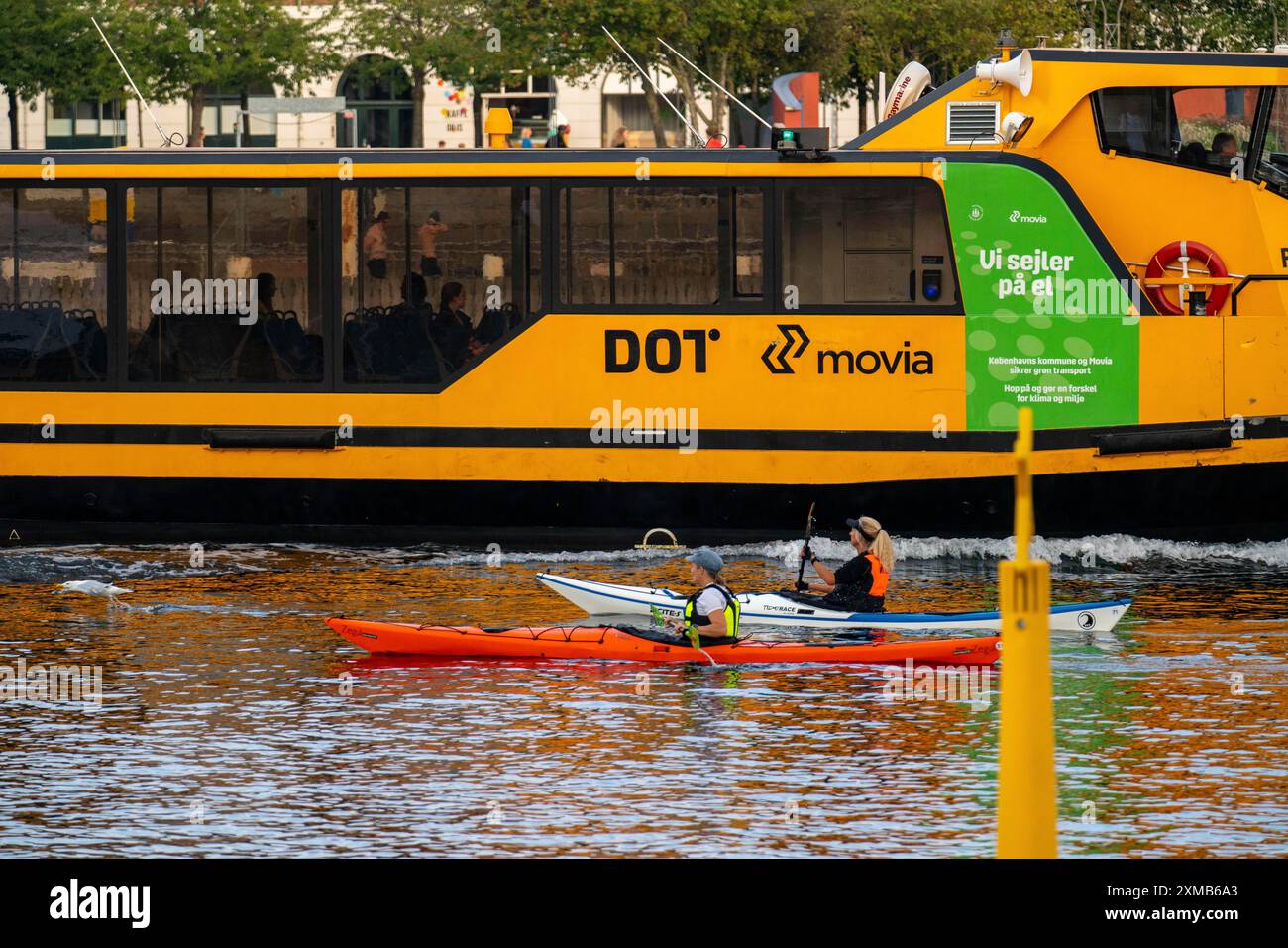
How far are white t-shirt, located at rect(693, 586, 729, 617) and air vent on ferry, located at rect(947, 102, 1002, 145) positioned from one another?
19.7 ft

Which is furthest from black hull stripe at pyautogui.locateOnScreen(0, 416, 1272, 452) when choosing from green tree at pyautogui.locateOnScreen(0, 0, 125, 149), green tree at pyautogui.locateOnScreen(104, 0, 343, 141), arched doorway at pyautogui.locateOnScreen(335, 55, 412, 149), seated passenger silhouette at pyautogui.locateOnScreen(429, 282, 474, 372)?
arched doorway at pyautogui.locateOnScreen(335, 55, 412, 149)

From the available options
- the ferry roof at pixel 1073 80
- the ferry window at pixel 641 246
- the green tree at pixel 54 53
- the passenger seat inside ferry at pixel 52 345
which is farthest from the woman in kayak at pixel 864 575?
the green tree at pixel 54 53

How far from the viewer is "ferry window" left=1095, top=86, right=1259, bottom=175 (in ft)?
67.7

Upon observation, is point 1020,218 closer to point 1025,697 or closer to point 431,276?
point 431,276

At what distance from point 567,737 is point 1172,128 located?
388 inches

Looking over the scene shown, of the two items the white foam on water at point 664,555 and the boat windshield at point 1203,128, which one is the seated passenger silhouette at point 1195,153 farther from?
the white foam on water at point 664,555

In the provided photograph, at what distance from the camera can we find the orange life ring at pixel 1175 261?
20219 millimetres

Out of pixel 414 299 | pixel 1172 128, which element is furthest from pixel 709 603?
pixel 1172 128

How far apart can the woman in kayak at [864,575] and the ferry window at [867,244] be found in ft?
11.1

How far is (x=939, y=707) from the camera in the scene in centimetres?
1488

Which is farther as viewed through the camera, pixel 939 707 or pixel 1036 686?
pixel 939 707
